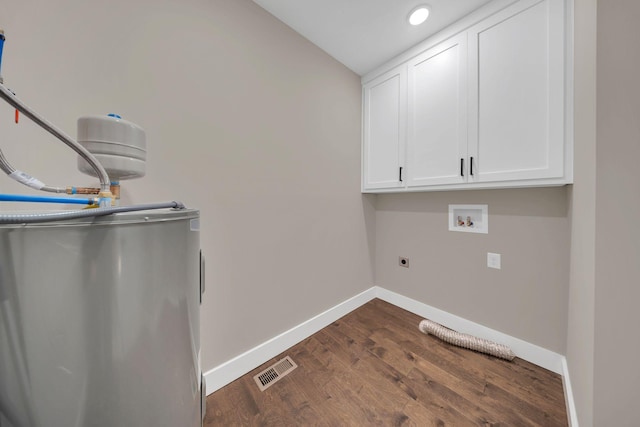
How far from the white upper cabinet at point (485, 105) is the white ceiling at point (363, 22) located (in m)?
0.10

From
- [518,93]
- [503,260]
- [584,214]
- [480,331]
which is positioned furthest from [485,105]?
[480,331]

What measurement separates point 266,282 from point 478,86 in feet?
6.46

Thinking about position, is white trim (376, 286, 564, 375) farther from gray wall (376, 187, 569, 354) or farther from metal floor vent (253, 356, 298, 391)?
metal floor vent (253, 356, 298, 391)

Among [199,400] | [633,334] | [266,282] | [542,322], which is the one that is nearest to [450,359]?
[542,322]

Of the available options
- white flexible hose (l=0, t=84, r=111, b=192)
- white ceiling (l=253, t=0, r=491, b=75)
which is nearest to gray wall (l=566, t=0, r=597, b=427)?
white ceiling (l=253, t=0, r=491, b=75)

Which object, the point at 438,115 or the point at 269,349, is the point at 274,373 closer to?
the point at 269,349

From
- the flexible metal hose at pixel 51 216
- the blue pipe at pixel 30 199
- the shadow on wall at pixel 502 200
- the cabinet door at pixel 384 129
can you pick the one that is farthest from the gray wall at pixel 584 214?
the blue pipe at pixel 30 199

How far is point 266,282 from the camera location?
150 cm

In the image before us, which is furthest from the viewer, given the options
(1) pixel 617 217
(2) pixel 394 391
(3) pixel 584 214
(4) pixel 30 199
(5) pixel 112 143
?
(2) pixel 394 391

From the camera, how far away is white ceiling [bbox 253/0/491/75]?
1392mm

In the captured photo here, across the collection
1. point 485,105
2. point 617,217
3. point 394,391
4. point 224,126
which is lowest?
point 394,391

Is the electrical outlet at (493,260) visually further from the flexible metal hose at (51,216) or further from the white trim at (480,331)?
the flexible metal hose at (51,216)

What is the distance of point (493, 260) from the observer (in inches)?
63.2

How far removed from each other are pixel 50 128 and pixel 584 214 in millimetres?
1845
